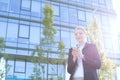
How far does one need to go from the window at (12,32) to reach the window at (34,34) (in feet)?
4.96

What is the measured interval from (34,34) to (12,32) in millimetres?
2212

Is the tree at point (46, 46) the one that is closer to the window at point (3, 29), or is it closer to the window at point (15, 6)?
the window at point (3, 29)

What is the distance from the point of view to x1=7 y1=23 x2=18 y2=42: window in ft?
80.1

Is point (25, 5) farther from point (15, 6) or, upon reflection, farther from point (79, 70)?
point (79, 70)

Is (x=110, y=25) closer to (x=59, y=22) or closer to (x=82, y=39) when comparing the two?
(x=59, y=22)

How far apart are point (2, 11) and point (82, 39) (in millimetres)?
22321

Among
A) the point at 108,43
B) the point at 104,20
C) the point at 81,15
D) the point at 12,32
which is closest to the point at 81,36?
the point at 12,32

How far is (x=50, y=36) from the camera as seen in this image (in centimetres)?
1650

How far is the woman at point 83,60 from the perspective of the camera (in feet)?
10.5

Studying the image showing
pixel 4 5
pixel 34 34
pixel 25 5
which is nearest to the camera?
pixel 4 5

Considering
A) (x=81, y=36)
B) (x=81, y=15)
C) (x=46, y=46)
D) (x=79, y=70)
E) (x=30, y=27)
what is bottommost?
(x=79, y=70)

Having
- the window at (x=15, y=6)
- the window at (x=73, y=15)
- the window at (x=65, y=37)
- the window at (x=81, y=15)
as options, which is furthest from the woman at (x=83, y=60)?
the window at (x=81, y=15)

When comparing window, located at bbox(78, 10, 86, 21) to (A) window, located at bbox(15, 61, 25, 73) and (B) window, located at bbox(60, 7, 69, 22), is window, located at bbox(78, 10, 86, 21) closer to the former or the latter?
(B) window, located at bbox(60, 7, 69, 22)

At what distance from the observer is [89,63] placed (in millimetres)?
3188
